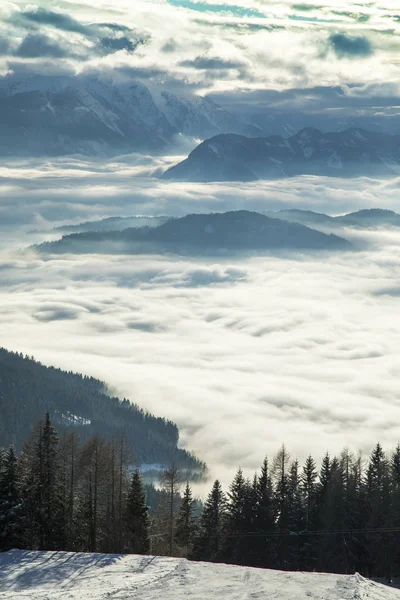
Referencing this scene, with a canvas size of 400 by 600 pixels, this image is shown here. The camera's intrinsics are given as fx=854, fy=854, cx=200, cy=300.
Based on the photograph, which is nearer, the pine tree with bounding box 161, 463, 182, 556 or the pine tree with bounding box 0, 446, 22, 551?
the pine tree with bounding box 0, 446, 22, 551

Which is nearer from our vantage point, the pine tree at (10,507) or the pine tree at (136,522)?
the pine tree at (10,507)

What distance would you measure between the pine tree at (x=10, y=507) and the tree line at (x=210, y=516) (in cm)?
256

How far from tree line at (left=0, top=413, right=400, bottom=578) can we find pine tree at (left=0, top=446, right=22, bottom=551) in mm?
2563

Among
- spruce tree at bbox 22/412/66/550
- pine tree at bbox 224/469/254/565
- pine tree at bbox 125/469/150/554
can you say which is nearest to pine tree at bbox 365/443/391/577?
pine tree at bbox 224/469/254/565

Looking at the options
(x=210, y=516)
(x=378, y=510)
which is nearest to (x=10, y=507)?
(x=210, y=516)

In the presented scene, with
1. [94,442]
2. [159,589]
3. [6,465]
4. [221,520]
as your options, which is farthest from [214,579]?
[221,520]

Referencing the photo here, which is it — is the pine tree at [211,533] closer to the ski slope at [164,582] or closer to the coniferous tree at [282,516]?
the coniferous tree at [282,516]

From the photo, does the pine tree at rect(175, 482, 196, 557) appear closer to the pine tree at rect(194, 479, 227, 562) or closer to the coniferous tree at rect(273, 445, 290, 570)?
the pine tree at rect(194, 479, 227, 562)

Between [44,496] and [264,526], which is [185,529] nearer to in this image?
[264,526]

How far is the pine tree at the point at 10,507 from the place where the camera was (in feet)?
249

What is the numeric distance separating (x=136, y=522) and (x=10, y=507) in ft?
46.3

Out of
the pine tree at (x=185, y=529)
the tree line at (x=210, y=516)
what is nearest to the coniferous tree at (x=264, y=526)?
the tree line at (x=210, y=516)

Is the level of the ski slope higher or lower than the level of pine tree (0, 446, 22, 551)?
lower

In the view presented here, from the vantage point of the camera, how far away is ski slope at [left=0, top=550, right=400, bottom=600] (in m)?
45.5
